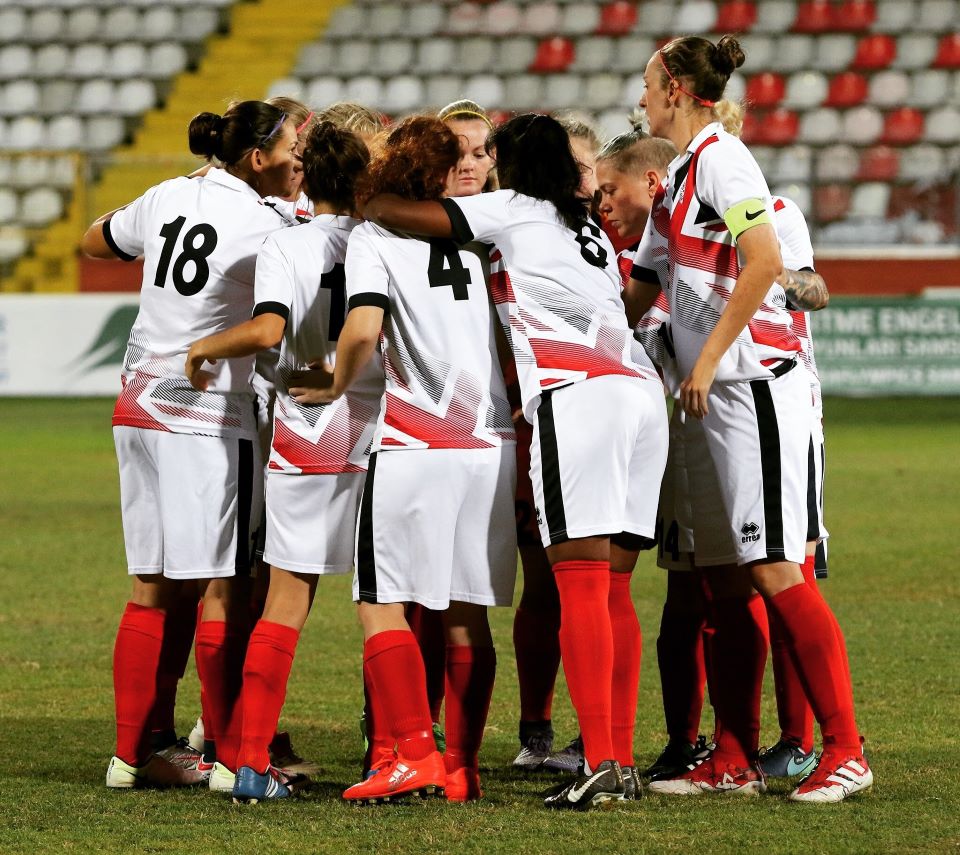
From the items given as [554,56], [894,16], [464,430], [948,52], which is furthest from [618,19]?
[464,430]

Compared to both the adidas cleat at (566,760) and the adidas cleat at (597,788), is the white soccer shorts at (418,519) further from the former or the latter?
the adidas cleat at (566,760)

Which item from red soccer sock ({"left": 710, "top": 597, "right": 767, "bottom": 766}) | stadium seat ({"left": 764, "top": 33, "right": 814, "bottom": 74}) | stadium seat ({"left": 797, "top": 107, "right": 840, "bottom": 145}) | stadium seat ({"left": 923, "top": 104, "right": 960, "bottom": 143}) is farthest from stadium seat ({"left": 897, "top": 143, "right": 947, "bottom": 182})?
red soccer sock ({"left": 710, "top": 597, "right": 767, "bottom": 766})

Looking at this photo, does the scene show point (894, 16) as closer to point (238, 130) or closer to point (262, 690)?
point (238, 130)

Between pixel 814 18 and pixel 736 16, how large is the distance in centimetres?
108

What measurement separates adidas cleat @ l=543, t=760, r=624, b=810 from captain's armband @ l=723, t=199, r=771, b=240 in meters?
1.31

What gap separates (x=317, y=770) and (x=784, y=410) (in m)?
1.65

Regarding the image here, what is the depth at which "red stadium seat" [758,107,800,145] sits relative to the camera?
20984 mm

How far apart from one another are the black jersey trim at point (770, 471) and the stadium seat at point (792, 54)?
18887 millimetres

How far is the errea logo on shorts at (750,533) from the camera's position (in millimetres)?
3951

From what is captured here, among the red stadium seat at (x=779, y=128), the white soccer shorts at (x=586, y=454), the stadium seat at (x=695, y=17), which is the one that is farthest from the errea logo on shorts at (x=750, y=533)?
the stadium seat at (x=695, y=17)

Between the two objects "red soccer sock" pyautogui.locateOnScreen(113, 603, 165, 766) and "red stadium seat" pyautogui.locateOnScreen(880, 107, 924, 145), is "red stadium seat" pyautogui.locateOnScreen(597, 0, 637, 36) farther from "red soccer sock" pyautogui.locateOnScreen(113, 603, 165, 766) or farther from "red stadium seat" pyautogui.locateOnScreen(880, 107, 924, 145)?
"red soccer sock" pyautogui.locateOnScreen(113, 603, 165, 766)

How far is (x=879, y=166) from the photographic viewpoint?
1828 cm

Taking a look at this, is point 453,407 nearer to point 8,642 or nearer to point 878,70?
point 8,642

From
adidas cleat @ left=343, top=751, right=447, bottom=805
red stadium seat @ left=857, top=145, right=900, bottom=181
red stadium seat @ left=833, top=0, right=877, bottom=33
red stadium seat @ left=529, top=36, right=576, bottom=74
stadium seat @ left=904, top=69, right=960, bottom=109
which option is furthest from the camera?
red stadium seat @ left=529, top=36, right=576, bottom=74
